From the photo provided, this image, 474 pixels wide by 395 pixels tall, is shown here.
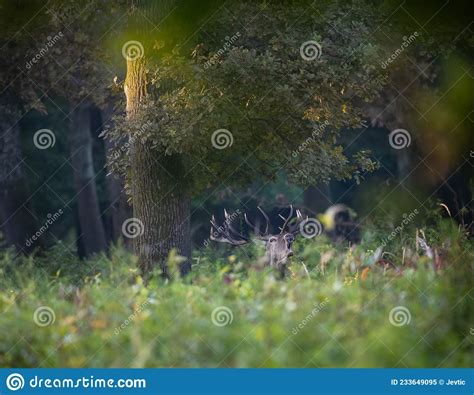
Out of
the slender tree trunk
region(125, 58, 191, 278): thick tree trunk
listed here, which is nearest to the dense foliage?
region(125, 58, 191, 278): thick tree trunk

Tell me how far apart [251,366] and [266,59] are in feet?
21.0

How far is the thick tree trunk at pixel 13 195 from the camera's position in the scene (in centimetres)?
2241

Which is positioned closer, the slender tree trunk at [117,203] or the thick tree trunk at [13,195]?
the thick tree trunk at [13,195]

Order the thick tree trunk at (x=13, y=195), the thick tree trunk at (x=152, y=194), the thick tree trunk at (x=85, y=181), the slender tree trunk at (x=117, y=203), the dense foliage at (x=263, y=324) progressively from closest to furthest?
the dense foliage at (x=263, y=324) → the thick tree trunk at (x=152, y=194) → the thick tree trunk at (x=13, y=195) → the slender tree trunk at (x=117, y=203) → the thick tree trunk at (x=85, y=181)

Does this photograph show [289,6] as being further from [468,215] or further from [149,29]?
[468,215]

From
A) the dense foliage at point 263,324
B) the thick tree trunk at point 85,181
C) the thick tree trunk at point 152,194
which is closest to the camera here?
the dense foliage at point 263,324

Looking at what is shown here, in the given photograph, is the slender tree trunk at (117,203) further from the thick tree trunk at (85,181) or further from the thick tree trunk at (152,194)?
the thick tree trunk at (152,194)

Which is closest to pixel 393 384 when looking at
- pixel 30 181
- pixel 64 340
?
pixel 64 340

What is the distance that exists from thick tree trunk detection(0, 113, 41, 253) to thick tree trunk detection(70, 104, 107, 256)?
55.2 inches

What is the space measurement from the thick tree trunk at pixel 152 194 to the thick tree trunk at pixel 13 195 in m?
8.05

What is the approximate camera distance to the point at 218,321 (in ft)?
29.8

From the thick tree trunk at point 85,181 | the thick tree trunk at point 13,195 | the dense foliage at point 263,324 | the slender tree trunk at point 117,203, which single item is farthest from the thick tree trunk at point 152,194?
the thick tree trunk at point 85,181

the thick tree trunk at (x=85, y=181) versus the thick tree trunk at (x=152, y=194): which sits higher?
the thick tree trunk at (x=152, y=194)

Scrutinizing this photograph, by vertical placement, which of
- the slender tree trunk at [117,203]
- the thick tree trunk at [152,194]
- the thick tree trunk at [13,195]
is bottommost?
the thick tree trunk at [13,195]
